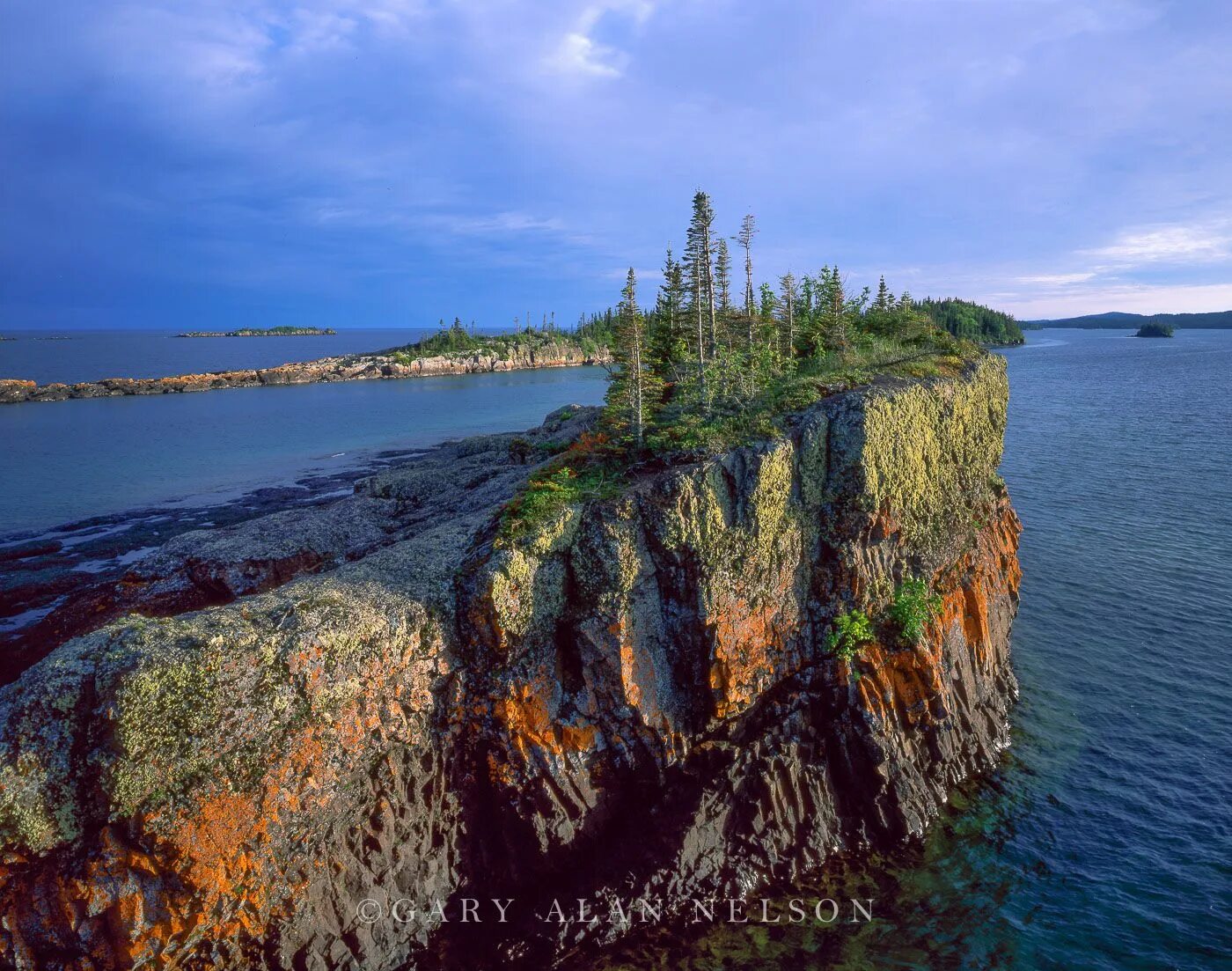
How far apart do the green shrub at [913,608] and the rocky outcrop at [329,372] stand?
128283 mm

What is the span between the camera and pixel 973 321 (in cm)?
16638

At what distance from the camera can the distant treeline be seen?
15412 cm

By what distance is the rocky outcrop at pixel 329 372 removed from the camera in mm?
104438

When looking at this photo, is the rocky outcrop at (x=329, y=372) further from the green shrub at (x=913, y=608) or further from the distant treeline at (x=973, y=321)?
the green shrub at (x=913, y=608)

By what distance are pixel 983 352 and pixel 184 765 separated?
34.3 meters

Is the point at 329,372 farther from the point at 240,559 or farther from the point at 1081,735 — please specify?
the point at 1081,735

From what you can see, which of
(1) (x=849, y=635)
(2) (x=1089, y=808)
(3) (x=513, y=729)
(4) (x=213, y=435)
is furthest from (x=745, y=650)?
(4) (x=213, y=435)

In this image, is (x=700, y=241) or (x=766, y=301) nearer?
(x=700, y=241)

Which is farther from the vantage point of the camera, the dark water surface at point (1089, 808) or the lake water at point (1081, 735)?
the lake water at point (1081, 735)

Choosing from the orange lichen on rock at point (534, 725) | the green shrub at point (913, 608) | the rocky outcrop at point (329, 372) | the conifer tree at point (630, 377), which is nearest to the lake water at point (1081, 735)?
the orange lichen on rock at point (534, 725)

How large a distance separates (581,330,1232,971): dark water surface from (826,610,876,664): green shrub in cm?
549

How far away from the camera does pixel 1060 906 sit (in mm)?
15875

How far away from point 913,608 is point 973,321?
17503cm

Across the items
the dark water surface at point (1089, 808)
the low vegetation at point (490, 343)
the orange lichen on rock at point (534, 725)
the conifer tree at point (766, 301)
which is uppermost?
the low vegetation at point (490, 343)
